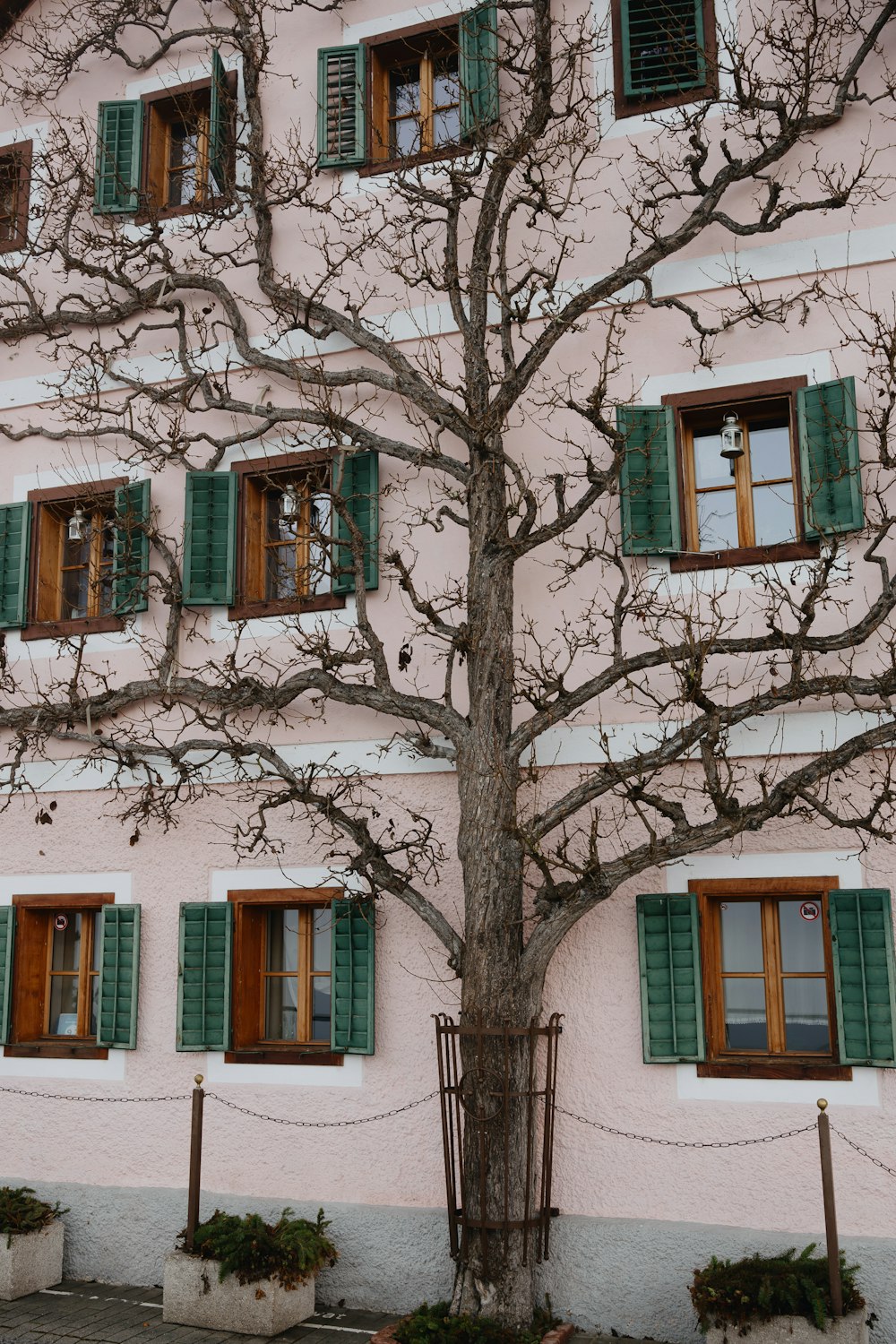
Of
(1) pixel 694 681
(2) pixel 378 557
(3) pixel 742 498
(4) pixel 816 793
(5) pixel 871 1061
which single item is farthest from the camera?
(2) pixel 378 557

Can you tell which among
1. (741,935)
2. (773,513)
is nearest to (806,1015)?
(741,935)

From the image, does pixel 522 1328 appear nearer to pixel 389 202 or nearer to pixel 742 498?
pixel 742 498

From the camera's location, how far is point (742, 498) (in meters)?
7.98

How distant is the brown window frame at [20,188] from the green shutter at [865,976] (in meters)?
7.47

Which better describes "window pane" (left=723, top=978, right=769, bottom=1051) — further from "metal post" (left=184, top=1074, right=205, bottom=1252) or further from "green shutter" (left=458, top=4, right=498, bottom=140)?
"green shutter" (left=458, top=4, right=498, bottom=140)

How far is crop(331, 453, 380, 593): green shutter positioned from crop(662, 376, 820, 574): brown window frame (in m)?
1.82

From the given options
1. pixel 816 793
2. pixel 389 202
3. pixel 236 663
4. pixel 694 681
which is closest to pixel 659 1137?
pixel 816 793

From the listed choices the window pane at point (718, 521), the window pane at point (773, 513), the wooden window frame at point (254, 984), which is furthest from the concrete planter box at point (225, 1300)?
the window pane at point (773, 513)

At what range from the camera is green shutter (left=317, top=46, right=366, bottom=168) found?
9109 mm

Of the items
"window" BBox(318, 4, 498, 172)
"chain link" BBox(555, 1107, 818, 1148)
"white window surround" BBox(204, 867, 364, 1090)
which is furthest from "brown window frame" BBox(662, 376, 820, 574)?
"chain link" BBox(555, 1107, 818, 1148)

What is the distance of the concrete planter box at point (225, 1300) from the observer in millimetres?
7363

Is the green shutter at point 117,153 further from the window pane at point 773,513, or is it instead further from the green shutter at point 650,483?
the window pane at point 773,513

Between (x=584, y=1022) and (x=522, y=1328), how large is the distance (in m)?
1.55

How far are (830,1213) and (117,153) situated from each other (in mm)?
8157
